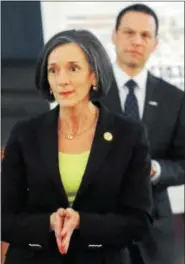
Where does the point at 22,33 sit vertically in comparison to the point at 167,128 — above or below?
above

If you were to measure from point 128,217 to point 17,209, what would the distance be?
0.79 feet

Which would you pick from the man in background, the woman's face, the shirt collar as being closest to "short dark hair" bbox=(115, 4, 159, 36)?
the man in background

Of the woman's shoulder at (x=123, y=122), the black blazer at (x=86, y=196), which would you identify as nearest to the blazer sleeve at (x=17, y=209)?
the black blazer at (x=86, y=196)

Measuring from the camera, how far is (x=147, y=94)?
111cm

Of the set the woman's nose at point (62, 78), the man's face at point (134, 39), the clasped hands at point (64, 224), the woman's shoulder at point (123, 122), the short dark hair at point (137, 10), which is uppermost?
the short dark hair at point (137, 10)

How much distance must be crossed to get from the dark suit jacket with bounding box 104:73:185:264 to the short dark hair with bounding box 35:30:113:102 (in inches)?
2.7

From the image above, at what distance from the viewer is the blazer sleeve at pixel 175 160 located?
3.49ft

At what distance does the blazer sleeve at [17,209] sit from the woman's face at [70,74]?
0.14 metres

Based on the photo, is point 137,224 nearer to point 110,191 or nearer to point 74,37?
point 110,191

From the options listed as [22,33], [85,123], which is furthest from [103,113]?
[22,33]

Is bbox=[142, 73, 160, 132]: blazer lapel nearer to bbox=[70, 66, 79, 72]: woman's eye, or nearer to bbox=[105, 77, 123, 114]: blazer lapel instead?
bbox=[105, 77, 123, 114]: blazer lapel

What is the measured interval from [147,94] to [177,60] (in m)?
0.16

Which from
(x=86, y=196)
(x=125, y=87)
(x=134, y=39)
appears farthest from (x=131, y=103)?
(x=86, y=196)

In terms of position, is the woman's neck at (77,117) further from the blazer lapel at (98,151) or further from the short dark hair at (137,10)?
the short dark hair at (137,10)
